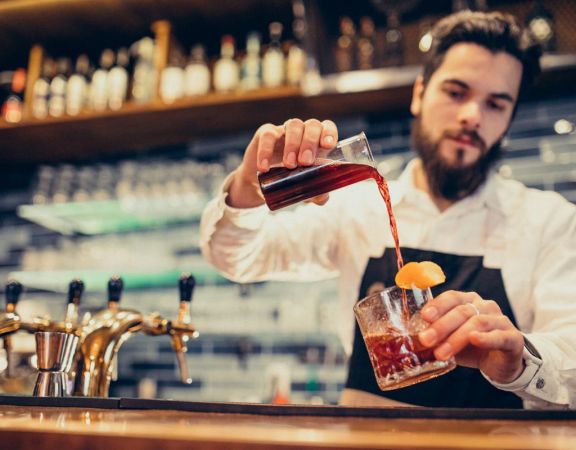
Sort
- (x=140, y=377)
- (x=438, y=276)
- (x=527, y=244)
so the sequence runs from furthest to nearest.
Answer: (x=140, y=377), (x=527, y=244), (x=438, y=276)

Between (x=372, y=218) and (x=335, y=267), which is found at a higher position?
(x=372, y=218)

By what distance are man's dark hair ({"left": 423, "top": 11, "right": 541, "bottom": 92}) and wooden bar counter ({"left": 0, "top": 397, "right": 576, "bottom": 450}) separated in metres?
1.20

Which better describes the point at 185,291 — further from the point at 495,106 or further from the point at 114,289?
the point at 495,106

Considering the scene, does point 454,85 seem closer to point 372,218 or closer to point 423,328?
point 372,218

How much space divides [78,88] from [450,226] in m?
2.10

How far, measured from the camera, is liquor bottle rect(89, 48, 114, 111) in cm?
290

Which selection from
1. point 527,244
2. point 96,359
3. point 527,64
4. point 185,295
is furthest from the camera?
point 527,64

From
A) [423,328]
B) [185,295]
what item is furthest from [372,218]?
[423,328]

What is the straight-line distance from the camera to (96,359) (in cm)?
119

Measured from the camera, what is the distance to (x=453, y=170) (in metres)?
1.65

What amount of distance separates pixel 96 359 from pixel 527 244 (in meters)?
1.07

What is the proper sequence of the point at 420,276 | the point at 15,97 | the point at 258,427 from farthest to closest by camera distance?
the point at 15,97 < the point at 420,276 < the point at 258,427

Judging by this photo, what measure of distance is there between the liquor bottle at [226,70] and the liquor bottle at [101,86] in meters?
0.56

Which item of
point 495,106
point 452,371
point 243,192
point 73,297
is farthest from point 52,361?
point 495,106
